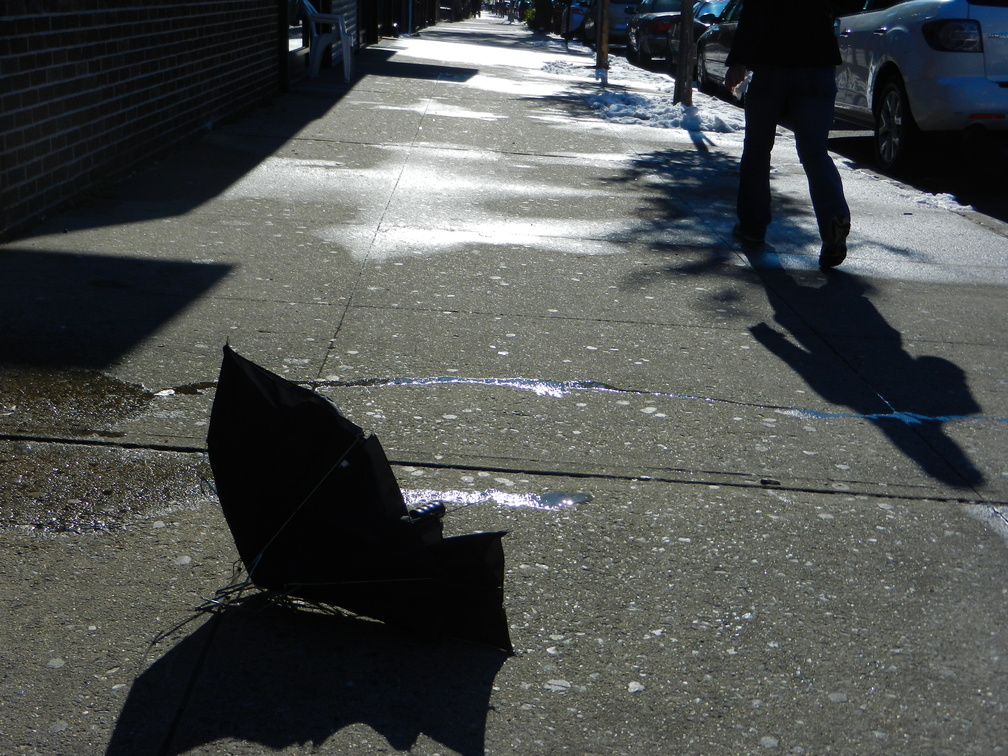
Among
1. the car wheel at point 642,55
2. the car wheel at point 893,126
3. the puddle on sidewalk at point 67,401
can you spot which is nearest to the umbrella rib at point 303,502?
the puddle on sidewalk at point 67,401

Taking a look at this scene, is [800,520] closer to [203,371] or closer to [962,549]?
[962,549]

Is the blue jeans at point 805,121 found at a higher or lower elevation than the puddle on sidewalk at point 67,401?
higher

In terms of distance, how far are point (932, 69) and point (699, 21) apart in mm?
12187

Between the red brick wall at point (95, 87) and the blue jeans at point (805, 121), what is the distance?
4076 millimetres

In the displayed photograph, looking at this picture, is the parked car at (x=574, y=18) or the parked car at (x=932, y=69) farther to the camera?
the parked car at (x=574, y=18)

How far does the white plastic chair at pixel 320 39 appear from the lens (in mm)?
15344

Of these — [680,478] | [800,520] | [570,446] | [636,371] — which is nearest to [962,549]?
[800,520]

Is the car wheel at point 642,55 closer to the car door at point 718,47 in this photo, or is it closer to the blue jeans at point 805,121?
the car door at point 718,47

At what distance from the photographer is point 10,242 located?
6.04 metres

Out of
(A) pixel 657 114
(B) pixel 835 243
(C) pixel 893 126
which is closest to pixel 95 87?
(B) pixel 835 243

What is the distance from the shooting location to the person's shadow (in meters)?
4.16

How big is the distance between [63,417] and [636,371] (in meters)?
2.25

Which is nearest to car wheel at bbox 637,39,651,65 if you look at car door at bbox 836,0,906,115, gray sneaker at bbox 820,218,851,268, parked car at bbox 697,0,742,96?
parked car at bbox 697,0,742,96

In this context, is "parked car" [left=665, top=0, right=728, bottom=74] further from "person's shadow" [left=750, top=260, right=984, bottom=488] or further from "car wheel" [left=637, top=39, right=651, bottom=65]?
"person's shadow" [left=750, top=260, right=984, bottom=488]
